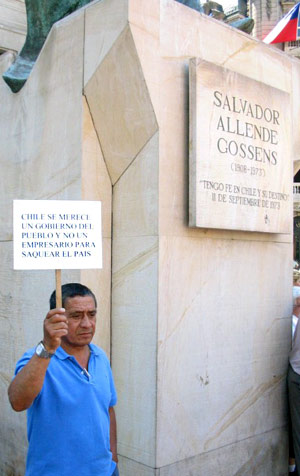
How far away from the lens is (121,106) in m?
3.61

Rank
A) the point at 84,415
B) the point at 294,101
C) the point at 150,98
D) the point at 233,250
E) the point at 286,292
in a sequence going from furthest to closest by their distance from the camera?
1. the point at 294,101
2. the point at 286,292
3. the point at 233,250
4. the point at 150,98
5. the point at 84,415

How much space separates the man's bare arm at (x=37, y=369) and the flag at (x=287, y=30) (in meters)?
11.1

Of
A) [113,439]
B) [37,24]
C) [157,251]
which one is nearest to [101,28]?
[37,24]

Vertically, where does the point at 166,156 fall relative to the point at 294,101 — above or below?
below

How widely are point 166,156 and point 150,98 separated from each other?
37 cm

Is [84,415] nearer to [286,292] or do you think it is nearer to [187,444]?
[187,444]

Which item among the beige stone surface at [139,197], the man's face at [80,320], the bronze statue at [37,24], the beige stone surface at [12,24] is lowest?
the man's face at [80,320]

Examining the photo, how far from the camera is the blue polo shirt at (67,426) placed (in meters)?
2.21

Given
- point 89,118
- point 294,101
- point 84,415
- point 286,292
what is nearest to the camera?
point 84,415


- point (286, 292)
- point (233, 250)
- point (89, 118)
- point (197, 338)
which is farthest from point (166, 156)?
point (286, 292)

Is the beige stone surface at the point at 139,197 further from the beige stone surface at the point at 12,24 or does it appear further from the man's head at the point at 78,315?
the beige stone surface at the point at 12,24

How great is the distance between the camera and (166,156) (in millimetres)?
3535

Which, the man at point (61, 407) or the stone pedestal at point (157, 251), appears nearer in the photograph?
the man at point (61, 407)

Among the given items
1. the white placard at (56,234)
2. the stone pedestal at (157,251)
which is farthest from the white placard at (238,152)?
the white placard at (56,234)
